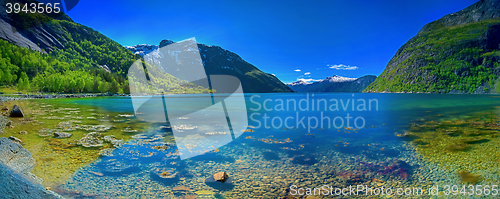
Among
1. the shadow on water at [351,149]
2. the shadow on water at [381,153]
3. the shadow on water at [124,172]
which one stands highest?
the shadow on water at [124,172]

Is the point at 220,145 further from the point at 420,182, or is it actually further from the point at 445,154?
the point at 445,154

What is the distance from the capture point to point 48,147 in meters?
13.5

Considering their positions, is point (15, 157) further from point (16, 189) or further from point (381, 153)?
→ point (381, 153)

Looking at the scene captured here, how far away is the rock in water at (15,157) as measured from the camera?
358 inches

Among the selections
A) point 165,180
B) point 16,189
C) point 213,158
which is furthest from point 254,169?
point 16,189

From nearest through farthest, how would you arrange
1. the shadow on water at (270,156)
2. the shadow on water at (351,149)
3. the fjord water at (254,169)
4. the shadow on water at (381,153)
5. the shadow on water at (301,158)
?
1. the fjord water at (254,169)
2. the shadow on water at (301,158)
3. the shadow on water at (270,156)
4. the shadow on water at (381,153)
5. the shadow on water at (351,149)

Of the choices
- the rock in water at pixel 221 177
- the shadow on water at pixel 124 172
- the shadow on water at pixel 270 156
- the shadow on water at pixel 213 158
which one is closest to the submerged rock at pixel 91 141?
the shadow on water at pixel 124 172

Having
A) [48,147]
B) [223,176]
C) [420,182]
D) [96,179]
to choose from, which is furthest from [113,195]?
[420,182]

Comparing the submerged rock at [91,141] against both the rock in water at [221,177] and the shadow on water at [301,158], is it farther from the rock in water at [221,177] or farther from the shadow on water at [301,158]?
the shadow on water at [301,158]

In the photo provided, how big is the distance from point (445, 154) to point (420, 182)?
6.29m

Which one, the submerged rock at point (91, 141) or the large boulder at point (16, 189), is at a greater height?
the large boulder at point (16, 189)

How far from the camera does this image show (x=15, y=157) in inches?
385

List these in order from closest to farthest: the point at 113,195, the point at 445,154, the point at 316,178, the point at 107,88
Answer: the point at 113,195
the point at 316,178
the point at 445,154
the point at 107,88

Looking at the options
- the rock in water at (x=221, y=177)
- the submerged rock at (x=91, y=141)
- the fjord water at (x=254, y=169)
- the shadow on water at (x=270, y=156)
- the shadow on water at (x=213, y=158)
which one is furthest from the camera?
the submerged rock at (x=91, y=141)
